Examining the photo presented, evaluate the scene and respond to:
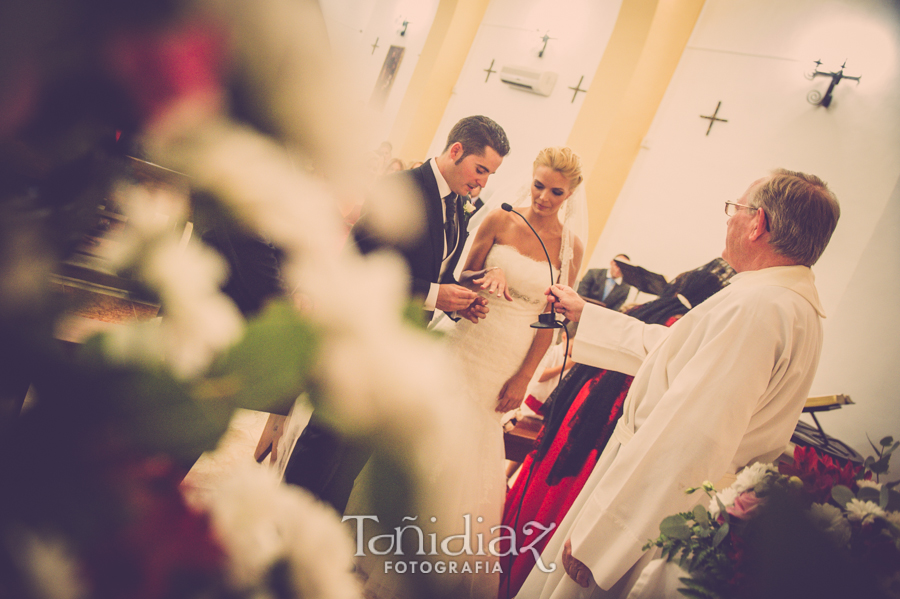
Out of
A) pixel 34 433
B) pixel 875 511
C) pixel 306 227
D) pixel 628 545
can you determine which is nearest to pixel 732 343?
pixel 875 511

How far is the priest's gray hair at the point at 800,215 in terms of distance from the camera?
147 centimetres

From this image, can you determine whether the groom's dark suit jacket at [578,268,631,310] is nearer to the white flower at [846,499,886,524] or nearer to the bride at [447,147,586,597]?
the bride at [447,147,586,597]

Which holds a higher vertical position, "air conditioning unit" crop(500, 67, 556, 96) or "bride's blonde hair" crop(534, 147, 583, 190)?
"air conditioning unit" crop(500, 67, 556, 96)

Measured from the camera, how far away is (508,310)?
8.29ft

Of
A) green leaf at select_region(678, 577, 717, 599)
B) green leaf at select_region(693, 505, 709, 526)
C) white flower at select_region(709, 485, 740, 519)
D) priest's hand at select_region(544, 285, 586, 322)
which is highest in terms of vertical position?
priest's hand at select_region(544, 285, 586, 322)

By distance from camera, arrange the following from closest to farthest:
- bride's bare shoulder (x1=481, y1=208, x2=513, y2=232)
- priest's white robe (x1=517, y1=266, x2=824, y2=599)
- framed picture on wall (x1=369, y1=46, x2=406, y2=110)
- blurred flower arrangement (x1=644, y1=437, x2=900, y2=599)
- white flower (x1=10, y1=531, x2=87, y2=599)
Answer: white flower (x1=10, y1=531, x2=87, y2=599)
framed picture on wall (x1=369, y1=46, x2=406, y2=110)
blurred flower arrangement (x1=644, y1=437, x2=900, y2=599)
priest's white robe (x1=517, y1=266, x2=824, y2=599)
bride's bare shoulder (x1=481, y1=208, x2=513, y2=232)

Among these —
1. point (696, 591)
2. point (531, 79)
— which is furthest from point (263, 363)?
point (531, 79)

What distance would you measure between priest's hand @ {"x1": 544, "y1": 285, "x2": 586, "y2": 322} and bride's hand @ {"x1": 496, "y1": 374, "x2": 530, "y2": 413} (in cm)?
59

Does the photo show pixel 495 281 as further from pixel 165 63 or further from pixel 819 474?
pixel 165 63

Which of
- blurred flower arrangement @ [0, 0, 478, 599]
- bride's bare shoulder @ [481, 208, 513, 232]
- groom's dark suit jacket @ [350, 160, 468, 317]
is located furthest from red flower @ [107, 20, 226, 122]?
bride's bare shoulder @ [481, 208, 513, 232]

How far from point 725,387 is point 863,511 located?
0.47m

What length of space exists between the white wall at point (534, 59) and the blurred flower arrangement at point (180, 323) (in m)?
5.20

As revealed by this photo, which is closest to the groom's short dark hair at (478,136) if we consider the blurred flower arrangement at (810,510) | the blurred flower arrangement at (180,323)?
the blurred flower arrangement at (810,510)

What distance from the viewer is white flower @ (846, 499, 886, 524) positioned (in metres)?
0.89
